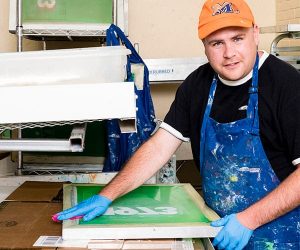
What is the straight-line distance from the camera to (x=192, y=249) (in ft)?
3.26

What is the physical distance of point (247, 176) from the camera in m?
1.30

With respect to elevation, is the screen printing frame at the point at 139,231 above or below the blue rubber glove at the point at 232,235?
above

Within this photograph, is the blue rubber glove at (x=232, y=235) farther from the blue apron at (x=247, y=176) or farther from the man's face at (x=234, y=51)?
the man's face at (x=234, y=51)

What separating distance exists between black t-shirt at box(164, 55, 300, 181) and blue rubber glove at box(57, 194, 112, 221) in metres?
0.48

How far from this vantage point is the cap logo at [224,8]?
52.2 inches

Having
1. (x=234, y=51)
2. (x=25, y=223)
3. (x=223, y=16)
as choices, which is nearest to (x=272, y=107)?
(x=234, y=51)

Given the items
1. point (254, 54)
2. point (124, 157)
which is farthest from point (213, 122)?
point (124, 157)

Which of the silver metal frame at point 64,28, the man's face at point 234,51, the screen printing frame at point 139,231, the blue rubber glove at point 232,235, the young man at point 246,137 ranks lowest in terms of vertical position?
the blue rubber glove at point 232,235

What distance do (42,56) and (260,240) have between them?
0.87 m

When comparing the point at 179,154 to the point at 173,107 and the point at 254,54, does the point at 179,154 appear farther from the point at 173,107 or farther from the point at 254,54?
the point at 254,54

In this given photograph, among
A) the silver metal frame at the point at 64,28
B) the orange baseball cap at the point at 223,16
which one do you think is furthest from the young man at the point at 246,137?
the silver metal frame at the point at 64,28

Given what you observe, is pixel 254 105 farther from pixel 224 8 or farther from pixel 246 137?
pixel 224 8

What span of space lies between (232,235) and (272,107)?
0.42 m

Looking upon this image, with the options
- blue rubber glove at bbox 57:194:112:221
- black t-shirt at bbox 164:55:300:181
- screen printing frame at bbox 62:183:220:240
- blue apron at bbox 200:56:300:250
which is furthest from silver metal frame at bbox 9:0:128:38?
screen printing frame at bbox 62:183:220:240
